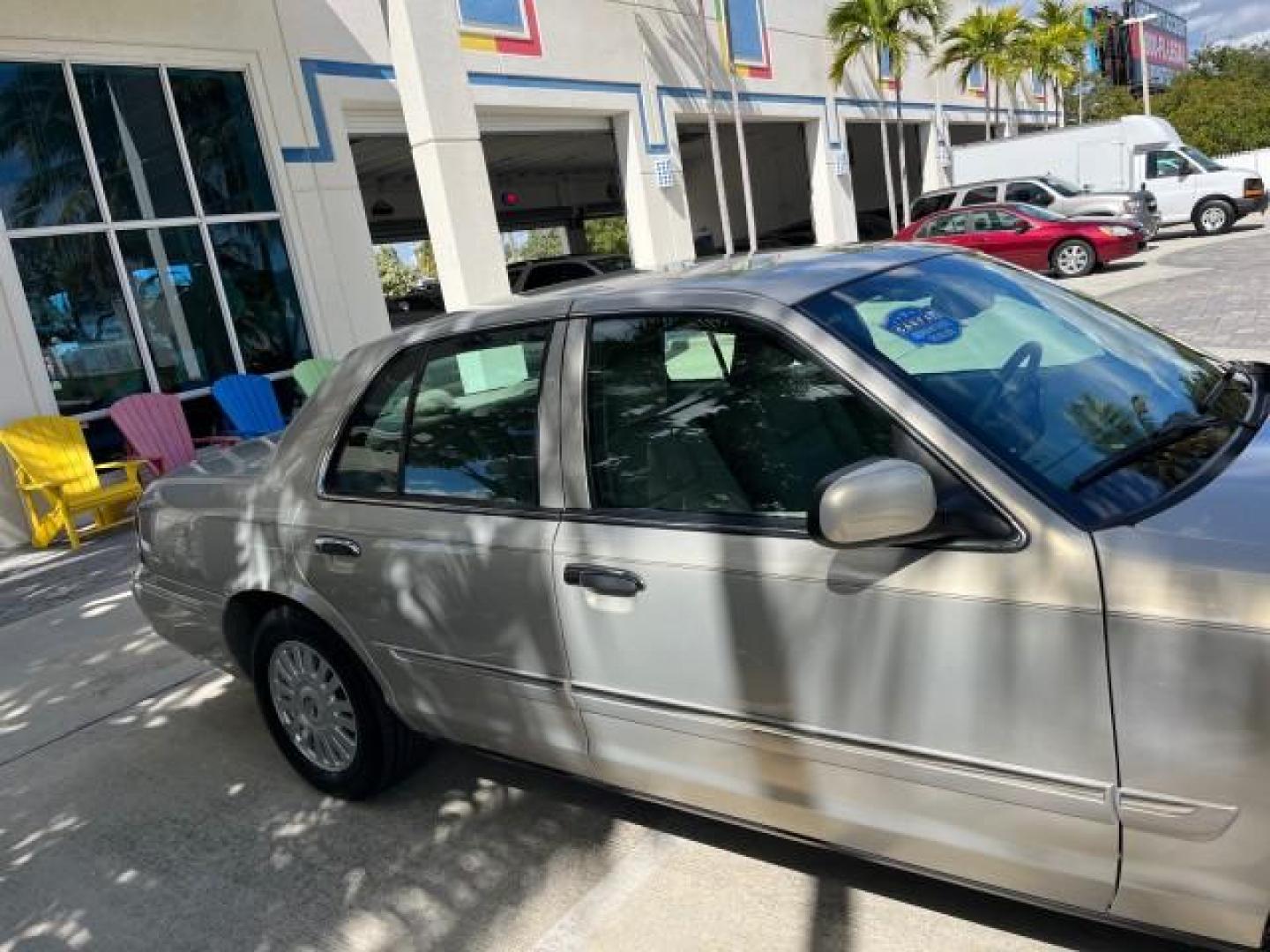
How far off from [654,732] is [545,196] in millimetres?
31867

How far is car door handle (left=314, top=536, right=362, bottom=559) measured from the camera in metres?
2.98

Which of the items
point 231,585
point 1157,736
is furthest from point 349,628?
point 1157,736

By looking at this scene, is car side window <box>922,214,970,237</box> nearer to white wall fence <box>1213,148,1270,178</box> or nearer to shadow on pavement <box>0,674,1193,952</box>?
shadow on pavement <box>0,674,1193,952</box>

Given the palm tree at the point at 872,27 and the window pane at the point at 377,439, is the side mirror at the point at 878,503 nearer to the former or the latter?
the window pane at the point at 377,439

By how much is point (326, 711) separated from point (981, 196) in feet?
63.6

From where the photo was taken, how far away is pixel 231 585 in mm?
3428

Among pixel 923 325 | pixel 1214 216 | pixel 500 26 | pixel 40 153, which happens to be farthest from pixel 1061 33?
pixel 923 325

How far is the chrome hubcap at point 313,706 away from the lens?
330 centimetres

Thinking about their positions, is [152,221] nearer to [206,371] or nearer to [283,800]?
[206,371]

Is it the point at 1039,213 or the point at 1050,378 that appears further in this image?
the point at 1039,213

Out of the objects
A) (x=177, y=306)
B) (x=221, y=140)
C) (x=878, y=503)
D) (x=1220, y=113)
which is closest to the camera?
(x=878, y=503)

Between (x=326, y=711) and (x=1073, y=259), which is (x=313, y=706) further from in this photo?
(x=1073, y=259)

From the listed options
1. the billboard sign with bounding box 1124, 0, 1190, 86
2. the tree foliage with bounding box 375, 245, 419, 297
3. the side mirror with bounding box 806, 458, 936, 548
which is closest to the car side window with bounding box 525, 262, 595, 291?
the side mirror with bounding box 806, 458, 936, 548

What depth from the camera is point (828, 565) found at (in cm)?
205
